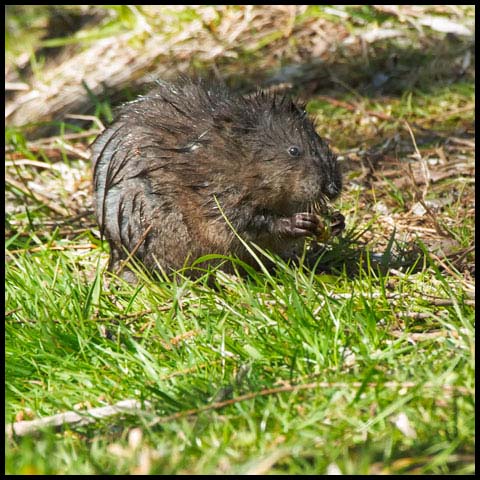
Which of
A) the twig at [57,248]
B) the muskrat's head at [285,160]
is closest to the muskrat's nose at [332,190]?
the muskrat's head at [285,160]

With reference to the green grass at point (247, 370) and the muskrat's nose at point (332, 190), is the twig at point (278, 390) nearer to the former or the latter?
the green grass at point (247, 370)

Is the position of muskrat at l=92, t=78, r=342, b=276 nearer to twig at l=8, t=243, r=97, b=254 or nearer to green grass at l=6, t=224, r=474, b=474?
green grass at l=6, t=224, r=474, b=474

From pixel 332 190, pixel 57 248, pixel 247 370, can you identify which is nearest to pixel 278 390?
pixel 247 370

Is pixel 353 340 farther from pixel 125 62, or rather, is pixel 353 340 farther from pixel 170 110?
pixel 125 62

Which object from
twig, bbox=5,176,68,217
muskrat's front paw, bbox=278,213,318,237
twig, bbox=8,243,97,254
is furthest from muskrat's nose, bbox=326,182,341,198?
twig, bbox=5,176,68,217

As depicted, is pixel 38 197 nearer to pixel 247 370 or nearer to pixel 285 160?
pixel 285 160

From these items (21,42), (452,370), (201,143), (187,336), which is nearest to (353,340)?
(452,370)
